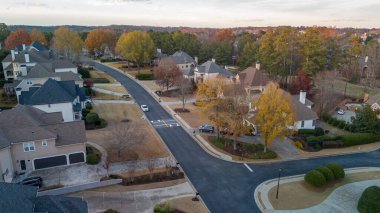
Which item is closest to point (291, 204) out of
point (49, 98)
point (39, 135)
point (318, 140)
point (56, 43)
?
point (318, 140)

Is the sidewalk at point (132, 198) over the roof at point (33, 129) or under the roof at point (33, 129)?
under

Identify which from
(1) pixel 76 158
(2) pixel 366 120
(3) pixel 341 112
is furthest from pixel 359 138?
(1) pixel 76 158

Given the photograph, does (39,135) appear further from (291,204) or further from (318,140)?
(318,140)

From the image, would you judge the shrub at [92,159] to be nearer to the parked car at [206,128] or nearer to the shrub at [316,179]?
the parked car at [206,128]

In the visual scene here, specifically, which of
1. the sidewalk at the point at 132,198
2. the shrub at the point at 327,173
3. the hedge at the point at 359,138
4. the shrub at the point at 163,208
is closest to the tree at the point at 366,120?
the hedge at the point at 359,138

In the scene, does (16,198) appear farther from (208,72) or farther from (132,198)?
(208,72)

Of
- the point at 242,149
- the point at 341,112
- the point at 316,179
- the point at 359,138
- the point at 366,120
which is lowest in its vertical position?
the point at 242,149
